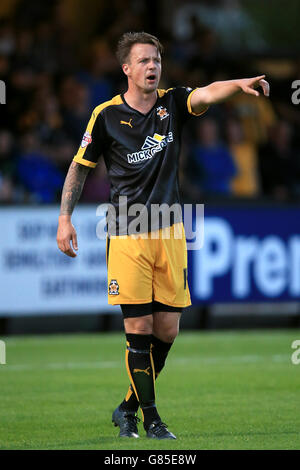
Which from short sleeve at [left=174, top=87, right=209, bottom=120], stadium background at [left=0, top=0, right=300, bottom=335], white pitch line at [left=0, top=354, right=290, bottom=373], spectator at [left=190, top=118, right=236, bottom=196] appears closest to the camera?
short sleeve at [left=174, top=87, right=209, bottom=120]

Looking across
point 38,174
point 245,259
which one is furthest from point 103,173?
point 245,259

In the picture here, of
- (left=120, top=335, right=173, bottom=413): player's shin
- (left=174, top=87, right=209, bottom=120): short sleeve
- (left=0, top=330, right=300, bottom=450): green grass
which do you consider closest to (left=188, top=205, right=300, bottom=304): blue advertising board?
(left=0, top=330, right=300, bottom=450): green grass

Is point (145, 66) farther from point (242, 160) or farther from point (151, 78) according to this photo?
point (242, 160)

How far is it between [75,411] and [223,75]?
1031cm

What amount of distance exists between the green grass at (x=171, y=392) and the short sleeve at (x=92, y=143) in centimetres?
175

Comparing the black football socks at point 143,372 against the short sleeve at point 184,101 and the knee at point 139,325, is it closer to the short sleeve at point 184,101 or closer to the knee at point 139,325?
the knee at point 139,325

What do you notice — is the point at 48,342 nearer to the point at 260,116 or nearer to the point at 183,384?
the point at 183,384

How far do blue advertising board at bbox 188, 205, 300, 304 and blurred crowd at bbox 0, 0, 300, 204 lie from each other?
0.42 m

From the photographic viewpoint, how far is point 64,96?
14.3 m

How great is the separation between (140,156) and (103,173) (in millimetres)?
7124

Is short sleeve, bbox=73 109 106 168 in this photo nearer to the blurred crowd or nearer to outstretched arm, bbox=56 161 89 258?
outstretched arm, bbox=56 161 89 258

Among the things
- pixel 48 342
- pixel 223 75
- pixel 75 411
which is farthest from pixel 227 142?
pixel 75 411

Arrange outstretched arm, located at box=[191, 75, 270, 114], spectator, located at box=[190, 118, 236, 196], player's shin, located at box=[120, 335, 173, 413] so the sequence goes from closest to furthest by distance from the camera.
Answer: outstretched arm, located at box=[191, 75, 270, 114] → player's shin, located at box=[120, 335, 173, 413] → spectator, located at box=[190, 118, 236, 196]

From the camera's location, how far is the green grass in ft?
19.8
